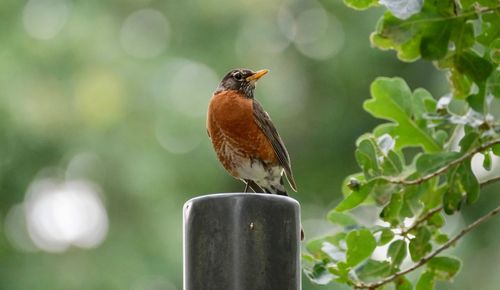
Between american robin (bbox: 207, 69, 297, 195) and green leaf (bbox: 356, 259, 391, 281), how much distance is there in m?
1.15

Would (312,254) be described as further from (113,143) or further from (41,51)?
(41,51)

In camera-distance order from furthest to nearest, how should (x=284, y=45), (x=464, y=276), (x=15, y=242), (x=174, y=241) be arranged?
(x=284, y=45), (x=15, y=242), (x=174, y=241), (x=464, y=276)

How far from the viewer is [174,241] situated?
749 cm

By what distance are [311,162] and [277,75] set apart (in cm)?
78

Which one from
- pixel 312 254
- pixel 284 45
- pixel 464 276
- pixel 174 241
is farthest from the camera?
pixel 284 45

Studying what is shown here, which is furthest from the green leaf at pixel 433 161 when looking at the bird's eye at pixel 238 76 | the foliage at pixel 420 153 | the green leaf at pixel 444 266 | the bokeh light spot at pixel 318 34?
the bokeh light spot at pixel 318 34

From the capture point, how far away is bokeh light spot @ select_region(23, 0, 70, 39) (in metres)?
8.16

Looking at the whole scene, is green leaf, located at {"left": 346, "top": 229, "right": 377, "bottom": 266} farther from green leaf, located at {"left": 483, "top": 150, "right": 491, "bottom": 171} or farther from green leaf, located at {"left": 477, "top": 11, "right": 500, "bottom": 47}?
green leaf, located at {"left": 477, "top": 11, "right": 500, "bottom": 47}

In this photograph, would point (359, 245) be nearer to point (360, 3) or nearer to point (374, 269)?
point (374, 269)

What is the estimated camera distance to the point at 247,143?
4.13 meters

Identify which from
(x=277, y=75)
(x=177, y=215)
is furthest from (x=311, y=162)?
(x=177, y=215)

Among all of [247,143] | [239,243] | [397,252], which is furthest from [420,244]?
[247,143]

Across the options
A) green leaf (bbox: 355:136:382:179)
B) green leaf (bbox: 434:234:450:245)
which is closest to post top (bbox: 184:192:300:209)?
green leaf (bbox: 355:136:382:179)

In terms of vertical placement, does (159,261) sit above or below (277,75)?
below
